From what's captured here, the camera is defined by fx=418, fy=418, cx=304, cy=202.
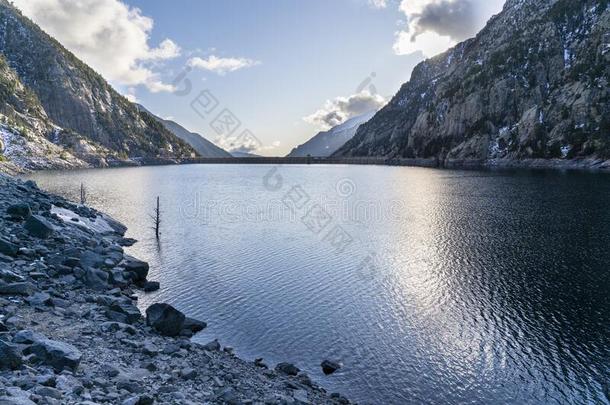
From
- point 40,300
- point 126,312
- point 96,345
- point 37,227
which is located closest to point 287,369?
point 96,345

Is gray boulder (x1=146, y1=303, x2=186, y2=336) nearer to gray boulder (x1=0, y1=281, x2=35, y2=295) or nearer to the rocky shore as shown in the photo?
the rocky shore

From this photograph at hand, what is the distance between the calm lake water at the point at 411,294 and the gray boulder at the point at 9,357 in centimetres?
1347

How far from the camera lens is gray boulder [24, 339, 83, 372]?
1517cm

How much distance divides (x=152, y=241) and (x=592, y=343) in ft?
161

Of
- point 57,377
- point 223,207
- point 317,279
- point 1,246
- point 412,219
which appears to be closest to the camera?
point 57,377

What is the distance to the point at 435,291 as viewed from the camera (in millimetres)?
37688

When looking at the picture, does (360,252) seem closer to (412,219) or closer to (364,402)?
(412,219)

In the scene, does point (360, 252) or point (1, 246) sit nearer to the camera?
point (1, 246)

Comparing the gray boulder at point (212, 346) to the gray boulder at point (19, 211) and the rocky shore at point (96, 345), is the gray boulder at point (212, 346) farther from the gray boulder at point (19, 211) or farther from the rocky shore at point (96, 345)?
the gray boulder at point (19, 211)

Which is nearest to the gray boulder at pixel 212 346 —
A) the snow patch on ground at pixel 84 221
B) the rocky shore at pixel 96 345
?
the rocky shore at pixel 96 345

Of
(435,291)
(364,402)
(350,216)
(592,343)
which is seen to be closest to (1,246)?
(364,402)

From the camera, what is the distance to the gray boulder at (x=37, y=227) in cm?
3684

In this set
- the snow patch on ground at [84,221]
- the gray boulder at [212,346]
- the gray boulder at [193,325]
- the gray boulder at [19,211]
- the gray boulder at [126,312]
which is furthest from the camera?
the snow patch on ground at [84,221]

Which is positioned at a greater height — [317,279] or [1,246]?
[1,246]
